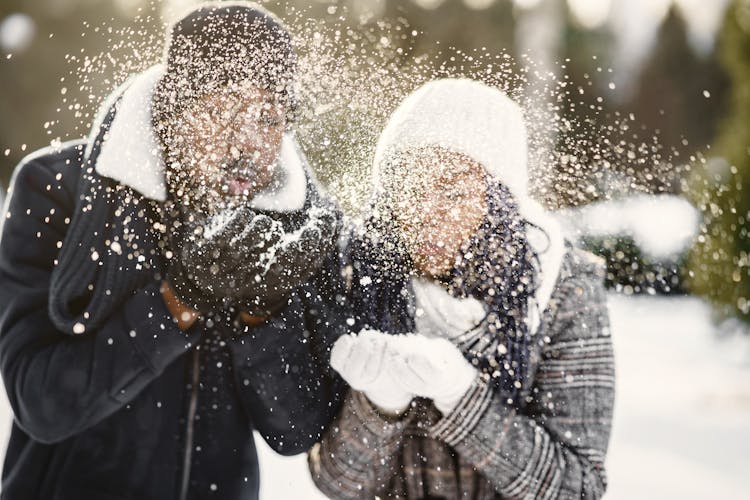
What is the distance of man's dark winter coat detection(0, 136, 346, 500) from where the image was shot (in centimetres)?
52

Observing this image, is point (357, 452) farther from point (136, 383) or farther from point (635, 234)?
point (635, 234)

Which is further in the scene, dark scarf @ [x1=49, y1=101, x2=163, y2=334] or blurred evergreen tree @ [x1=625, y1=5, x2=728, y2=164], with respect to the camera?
blurred evergreen tree @ [x1=625, y1=5, x2=728, y2=164]

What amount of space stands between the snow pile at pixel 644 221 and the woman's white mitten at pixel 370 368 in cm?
24

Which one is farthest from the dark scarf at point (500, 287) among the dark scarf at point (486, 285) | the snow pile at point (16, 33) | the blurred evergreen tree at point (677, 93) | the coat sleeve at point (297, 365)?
the snow pile at point (16, 33)

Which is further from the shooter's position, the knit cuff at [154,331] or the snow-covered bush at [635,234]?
the snow-covered bush at [635,234]

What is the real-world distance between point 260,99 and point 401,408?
0.27 meters

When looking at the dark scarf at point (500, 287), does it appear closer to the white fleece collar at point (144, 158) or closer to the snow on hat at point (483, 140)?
the snow on hat at point (483, 140)

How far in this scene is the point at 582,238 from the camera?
61cm

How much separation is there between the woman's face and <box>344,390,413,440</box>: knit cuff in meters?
0.12

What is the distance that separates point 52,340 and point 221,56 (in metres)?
0.27

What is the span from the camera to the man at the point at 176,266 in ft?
1.65

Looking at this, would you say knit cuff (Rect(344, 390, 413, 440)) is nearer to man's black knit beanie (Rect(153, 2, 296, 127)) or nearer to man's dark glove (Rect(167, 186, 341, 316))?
man's dark glove (Rect(167, 186, 341, 316))

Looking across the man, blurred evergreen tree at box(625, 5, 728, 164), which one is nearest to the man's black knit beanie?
the man

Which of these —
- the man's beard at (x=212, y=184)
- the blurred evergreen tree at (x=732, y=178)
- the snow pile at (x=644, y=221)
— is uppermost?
the blurred evergreen tree at (x=732, y=178)
